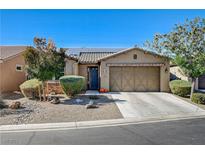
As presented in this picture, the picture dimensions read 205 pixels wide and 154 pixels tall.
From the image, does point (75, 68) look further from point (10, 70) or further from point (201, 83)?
point (201, 83)

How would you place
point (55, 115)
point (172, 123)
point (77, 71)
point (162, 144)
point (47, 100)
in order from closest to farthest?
point (162, 144) → point (172, 123) → point (55, 115) → point (47, 100) → point (77, 71)

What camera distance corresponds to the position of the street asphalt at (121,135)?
574 centimetres

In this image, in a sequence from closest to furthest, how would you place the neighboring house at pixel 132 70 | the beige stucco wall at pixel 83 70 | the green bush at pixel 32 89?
1. the green bush at pixel 32 89
2. the neighboring house at pixel 132 70
3. the beige stucco wall at pixel 83 70

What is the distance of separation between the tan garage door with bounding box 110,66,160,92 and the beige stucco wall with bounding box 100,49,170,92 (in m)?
0.51

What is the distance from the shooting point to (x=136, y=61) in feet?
57.6

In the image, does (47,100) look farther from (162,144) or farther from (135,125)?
(162,144)

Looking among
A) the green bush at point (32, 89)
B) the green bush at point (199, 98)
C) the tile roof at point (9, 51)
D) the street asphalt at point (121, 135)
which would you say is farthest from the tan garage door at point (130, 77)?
the street asphalt at point (121, 135)

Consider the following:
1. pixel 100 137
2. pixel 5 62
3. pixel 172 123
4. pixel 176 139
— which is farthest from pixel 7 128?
pixel 5 62

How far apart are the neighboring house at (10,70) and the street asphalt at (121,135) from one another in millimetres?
11367

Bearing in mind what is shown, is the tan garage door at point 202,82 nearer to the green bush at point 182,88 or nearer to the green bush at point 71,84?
the green bush at point 182,88

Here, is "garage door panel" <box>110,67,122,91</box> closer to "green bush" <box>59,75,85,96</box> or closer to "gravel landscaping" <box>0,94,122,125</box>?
"green bush" <box>59,75,85,96</box>

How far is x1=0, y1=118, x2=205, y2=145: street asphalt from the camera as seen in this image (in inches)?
226

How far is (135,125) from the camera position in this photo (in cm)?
777

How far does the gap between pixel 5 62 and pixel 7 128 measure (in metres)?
11.2
